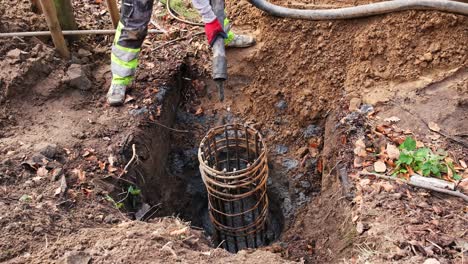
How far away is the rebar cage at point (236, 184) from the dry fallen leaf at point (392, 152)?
970mm

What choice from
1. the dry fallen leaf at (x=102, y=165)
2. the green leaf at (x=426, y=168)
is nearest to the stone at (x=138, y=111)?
the dry fallen leaf at (x=102, y=165)

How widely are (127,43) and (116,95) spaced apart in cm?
49

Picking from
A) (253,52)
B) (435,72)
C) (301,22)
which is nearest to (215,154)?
(253,52)

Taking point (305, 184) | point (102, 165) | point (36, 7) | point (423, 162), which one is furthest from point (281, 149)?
point (36, 7)

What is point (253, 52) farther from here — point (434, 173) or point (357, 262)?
point (357, 262)

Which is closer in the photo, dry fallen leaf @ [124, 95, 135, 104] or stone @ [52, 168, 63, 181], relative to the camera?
stone @ [52, 168, 63, 181]

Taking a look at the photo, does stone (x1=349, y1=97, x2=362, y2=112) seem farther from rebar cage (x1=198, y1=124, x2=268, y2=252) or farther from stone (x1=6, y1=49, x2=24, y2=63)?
stone (x1=6, y1=49, x2=24, y2=63)

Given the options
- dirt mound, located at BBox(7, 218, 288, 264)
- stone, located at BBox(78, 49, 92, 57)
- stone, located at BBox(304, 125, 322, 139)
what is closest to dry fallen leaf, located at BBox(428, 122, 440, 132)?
stone, located at BBox(304, 125, 322, 139)

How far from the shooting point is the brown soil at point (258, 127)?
112 inches

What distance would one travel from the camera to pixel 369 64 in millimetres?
4133

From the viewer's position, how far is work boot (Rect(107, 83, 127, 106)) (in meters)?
4.09

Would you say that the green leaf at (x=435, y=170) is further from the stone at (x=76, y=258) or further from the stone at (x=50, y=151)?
the stone at (x=50, y=151)

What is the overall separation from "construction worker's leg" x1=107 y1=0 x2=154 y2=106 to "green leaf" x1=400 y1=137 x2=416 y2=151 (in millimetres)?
2336

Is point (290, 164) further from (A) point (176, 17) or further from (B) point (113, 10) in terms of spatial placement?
(B) point (113, 10)
